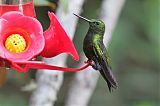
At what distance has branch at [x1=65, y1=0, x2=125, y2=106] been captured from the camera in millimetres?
3805

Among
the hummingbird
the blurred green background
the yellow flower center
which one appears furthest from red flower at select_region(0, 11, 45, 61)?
the blurred green background

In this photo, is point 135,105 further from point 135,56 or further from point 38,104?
point 38,104

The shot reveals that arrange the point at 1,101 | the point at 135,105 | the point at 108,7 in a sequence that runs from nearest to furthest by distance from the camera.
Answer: the point at 108,7, the point at 1,101, the point at 135,105

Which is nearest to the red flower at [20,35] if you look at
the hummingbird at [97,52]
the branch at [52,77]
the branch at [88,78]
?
the hummingbird at [97,52]

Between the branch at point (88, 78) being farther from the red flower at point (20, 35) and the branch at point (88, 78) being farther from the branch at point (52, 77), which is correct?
the red flower at point (20, 35)

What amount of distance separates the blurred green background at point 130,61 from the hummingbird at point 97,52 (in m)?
1.77

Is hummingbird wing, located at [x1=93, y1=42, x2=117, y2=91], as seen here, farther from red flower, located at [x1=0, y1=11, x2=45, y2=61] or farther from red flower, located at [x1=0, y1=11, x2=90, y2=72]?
red flower, located at [x1=0, y1=11, x2=45, y2=61]

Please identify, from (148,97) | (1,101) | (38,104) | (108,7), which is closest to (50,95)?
(38,104)

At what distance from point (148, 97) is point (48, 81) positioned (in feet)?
9.18

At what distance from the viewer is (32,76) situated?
4.10 metres

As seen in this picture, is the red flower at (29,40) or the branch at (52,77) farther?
the branch at (52,77)

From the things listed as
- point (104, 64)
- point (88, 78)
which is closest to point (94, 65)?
point (104, 64)

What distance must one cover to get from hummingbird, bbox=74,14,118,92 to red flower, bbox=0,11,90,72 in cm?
4

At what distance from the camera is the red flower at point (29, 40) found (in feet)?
8.06
